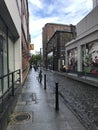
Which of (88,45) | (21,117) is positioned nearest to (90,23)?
(88,45)

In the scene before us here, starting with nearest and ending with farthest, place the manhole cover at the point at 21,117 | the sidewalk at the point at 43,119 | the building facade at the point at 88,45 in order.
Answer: the sidewalk at the point at 43,119 < the manhole cover at the point at 21,117 < the building facade at the point at 88,45

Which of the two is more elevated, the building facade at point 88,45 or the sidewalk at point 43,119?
the building facade at point 88,45

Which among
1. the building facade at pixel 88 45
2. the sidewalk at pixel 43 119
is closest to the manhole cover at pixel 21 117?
the sidewalk at pixel 43 119

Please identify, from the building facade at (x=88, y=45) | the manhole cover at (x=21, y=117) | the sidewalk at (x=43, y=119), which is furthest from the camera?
the building facade at (x=88, y=45)

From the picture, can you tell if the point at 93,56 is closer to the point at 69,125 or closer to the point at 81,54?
the point at 81,54

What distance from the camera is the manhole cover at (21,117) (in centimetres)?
657

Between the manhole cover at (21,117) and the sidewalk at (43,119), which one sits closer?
the sidewalk at (43,119)

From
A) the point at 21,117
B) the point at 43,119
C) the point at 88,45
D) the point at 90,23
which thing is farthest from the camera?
the point at 88,45

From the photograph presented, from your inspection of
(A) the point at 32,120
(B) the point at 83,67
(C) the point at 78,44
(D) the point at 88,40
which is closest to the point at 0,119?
(A) the point at 32,120

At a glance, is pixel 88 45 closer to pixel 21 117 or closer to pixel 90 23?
pixel 90 23

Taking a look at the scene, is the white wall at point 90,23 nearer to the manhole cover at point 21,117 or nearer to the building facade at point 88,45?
the building facade at point 88,45

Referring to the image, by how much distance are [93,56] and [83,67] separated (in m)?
3.25

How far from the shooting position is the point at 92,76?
19.1m

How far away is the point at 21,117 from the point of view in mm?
6949
